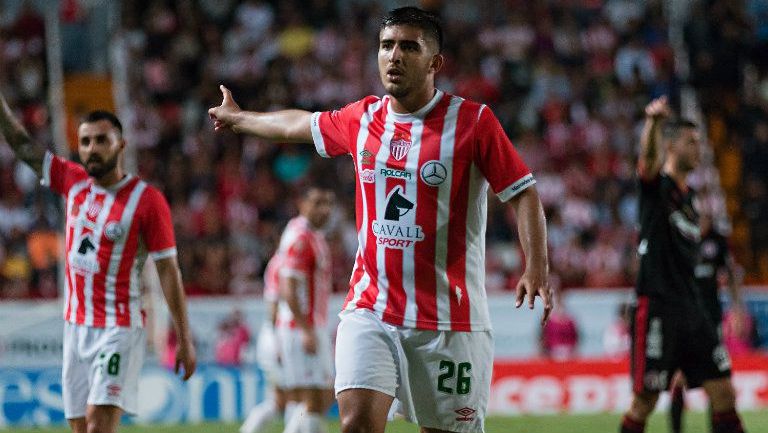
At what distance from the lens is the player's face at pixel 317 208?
33.8ft

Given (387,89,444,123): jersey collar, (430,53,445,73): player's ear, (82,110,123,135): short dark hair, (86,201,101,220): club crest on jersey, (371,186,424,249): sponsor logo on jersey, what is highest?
(430,53,445,73): player's ear

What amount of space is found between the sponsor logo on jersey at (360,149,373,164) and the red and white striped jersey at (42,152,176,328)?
5.99 feet

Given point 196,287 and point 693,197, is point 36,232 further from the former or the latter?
point 693,197

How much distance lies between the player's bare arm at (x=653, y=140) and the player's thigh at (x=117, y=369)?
3.22 meters

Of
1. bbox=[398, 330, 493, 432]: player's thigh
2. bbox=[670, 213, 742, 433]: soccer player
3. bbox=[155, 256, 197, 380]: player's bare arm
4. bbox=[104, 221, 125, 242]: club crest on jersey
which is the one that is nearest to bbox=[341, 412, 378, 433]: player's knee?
bbox=[398, 330, 493, 432]: player's thigh

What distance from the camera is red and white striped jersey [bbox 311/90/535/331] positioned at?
5500 millimetres

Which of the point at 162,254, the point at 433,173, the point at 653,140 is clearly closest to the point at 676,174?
the point at 653,140

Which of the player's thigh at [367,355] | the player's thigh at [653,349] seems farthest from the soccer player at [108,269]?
the player's thigh at [653,349]

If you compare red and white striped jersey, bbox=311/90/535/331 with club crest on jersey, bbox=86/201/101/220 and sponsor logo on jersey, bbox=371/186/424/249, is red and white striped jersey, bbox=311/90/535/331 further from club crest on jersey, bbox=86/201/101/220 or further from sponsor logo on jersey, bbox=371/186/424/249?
club crest on jersey, bbox=86/201/101/220

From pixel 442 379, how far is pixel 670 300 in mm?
2997

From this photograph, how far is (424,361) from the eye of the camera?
218 inches

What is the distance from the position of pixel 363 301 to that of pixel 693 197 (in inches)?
139

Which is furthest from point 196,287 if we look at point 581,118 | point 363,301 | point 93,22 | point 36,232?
point 363,301

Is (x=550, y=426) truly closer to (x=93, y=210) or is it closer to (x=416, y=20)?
(x=93, y=210)
